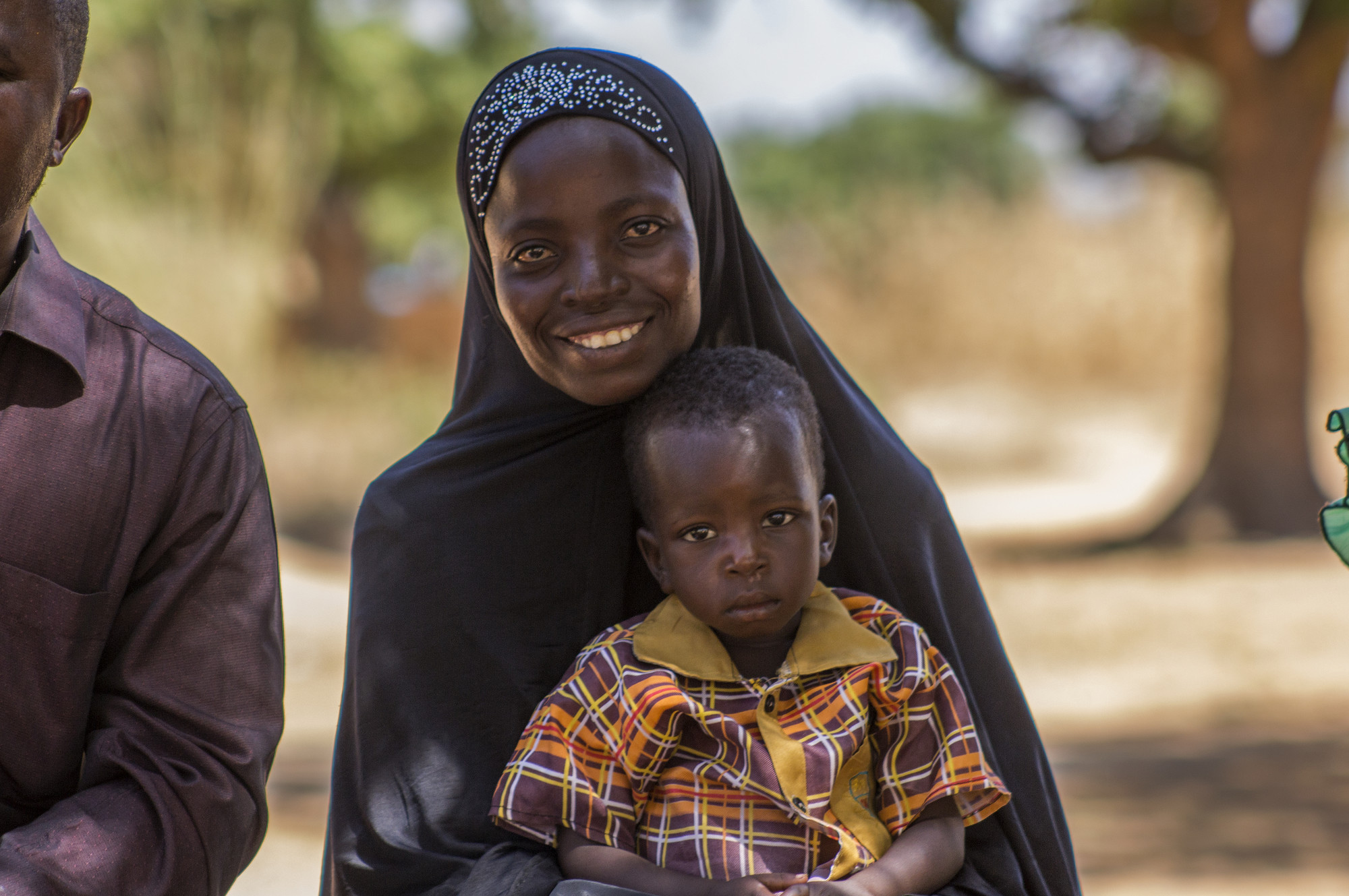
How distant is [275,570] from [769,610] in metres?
0.67

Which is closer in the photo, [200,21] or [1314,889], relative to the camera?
[1314,889]

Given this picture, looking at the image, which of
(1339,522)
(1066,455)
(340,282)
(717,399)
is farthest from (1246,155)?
(340,282)

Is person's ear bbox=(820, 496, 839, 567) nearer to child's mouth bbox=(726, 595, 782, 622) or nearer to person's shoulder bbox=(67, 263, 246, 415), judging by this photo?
child's mouth bbox=(726, 595, 782, 622)

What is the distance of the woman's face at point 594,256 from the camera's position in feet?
6.80

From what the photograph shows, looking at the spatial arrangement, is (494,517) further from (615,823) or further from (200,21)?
(200,21)

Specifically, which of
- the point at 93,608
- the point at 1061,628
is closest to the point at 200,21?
the point at 1061,628

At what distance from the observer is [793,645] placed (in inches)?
80.7

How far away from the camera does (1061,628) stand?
9359 millimetres

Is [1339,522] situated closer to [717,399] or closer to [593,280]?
[717,399]

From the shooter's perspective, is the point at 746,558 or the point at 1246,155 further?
the point at 1246,155

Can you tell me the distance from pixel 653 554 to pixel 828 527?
262mm

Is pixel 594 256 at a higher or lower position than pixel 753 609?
higher

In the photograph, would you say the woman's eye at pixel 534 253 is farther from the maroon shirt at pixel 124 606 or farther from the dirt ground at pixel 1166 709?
the dirt ground at pixel 1166 709

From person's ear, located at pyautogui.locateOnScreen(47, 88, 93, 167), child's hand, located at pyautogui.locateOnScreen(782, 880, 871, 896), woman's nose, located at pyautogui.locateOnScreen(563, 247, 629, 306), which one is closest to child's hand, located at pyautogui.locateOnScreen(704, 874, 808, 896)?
child's hand, located at pyautogui.locateOnScreen(782, 880, 871, 896)
